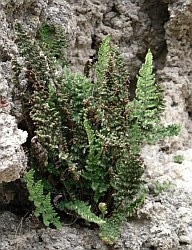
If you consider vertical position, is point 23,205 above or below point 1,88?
below

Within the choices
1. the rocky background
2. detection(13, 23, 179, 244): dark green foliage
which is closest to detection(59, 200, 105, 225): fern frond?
detection(13, 23, 179, 244): dark green foliage

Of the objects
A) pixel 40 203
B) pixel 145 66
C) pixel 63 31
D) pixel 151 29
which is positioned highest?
pixel 151 29

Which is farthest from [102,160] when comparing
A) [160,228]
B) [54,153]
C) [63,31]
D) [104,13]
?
[104,13]

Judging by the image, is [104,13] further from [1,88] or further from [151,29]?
[1,88]

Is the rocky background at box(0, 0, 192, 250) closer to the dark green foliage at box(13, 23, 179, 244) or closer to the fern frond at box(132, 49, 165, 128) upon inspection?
the dark green foliage at box(13, 23, 179, 244)

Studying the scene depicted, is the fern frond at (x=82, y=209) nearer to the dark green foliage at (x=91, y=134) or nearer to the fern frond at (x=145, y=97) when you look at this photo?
the dark green foliage at (x=91, y=134)

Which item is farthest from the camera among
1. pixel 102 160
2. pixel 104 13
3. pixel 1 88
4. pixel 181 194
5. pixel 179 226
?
pixel 104 13

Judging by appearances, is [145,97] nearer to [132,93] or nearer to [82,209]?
[82,209]

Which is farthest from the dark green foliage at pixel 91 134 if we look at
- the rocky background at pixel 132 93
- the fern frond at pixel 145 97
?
the rocky background at pixel 132 93
